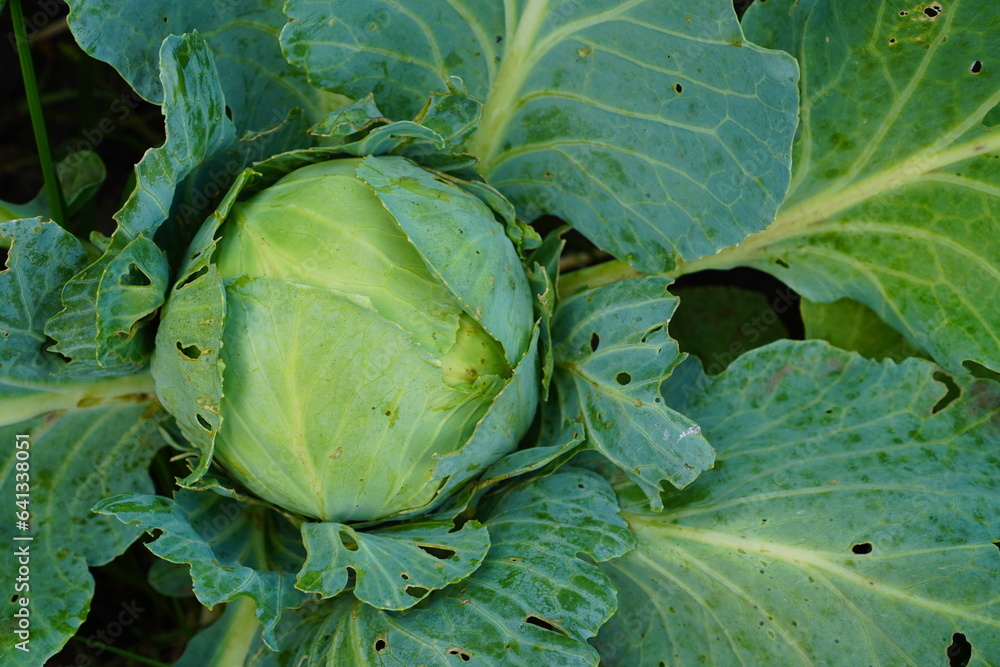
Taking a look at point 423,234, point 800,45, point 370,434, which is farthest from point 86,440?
point 800,45

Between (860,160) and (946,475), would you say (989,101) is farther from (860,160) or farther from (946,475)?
(946,475)

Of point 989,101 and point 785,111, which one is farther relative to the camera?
point 989,101

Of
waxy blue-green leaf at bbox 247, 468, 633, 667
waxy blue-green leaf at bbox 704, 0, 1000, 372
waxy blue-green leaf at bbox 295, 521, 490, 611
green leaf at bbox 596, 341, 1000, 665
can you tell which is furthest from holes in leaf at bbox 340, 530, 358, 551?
waxy blue-green leaf at bbox 704, 0, 1000, 372

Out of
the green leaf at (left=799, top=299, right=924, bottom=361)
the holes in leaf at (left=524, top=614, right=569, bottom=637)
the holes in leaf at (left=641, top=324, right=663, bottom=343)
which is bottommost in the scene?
the holes in leaf at (left=524, top=614, right=569, bottom=637)

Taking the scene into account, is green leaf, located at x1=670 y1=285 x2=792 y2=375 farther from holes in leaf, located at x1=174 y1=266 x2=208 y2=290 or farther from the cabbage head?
holes in leaf, located at x1=174 y1=266 x2=208 y2=290

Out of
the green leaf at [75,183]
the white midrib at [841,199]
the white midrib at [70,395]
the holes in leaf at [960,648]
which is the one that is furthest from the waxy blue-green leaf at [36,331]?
the holes in leaf at [960,648]

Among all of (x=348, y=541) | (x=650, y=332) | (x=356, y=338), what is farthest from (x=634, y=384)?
(x=348, y=541)

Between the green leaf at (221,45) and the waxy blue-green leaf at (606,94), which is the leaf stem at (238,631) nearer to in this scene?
the green leaf at (221,45)
